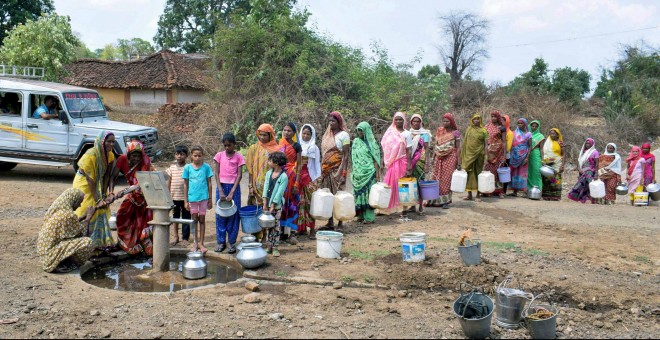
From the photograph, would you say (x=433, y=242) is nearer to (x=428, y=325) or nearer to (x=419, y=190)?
(x=419, y=190)

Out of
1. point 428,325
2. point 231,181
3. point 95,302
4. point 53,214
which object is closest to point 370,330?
point 428,325

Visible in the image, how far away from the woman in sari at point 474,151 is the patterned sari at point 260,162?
15.1 feet

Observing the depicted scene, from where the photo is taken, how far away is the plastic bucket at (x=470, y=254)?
6.02m

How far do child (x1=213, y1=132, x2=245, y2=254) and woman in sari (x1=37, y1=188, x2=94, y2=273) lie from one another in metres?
1.44

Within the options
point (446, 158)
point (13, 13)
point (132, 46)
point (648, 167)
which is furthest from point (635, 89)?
point (132, 46)

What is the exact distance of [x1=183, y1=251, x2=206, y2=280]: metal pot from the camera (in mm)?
5906

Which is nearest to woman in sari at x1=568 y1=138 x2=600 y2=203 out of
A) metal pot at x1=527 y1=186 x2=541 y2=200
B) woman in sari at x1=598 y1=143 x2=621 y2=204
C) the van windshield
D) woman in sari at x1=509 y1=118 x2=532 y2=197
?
woman in sari at x1=598 y1=143 x2=621 y2=204

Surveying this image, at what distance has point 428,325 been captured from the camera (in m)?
4.66

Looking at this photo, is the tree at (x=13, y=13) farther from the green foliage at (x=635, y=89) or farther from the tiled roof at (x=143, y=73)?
the green foliage at (x=635, y=89)

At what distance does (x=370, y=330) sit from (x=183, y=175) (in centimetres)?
316

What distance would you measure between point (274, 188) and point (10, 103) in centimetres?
865

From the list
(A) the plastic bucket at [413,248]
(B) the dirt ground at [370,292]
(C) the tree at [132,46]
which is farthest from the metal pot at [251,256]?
(C) the tree at [132,46]

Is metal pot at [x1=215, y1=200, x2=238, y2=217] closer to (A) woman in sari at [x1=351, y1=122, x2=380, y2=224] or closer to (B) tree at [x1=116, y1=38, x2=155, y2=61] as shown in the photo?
(A) woman in sari at [x1=351, y1=122, x2=380, y2=224]

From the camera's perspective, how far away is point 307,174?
24.7 ft
